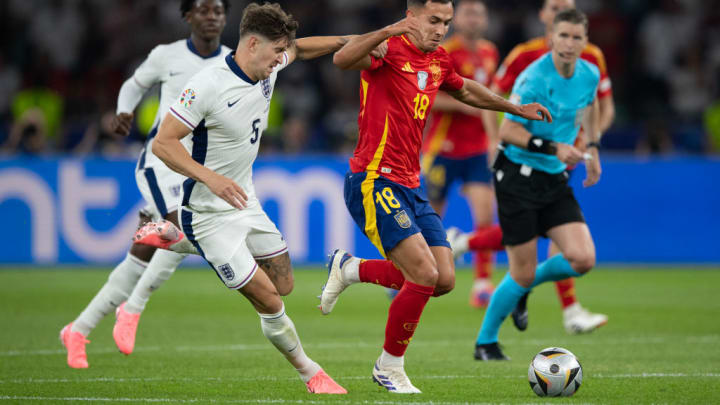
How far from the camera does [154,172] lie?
7734 millimetres

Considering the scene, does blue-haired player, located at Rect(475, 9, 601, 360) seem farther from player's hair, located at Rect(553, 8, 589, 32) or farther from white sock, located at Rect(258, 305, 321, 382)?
white sock, located at Rect(258, 305, 321, 382)

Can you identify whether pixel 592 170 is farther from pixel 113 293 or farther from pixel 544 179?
pixel 113 293

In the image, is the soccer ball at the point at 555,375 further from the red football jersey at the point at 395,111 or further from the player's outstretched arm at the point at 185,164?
the player's outstretched arm at the point at 185,164

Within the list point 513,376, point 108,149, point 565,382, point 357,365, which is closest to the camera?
point 565,382

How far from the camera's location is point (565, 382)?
19.7 ft

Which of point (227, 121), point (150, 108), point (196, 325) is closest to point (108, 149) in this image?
point (150, 108)

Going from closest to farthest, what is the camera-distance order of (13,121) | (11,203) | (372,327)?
(372,327)
(11,203)
(13,121)

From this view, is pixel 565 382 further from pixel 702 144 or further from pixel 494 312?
pixel 702 144

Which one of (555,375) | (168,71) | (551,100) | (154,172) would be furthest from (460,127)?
(555,375)

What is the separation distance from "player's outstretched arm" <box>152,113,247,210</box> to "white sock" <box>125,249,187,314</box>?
196 centimetres

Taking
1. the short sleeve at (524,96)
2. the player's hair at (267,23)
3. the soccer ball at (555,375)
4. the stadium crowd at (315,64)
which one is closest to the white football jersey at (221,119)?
the player's hair at (267,23)

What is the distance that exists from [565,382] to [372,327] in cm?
384

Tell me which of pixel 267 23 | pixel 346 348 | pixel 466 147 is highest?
pixel 267 23

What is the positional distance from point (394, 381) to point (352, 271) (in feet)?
2.84
